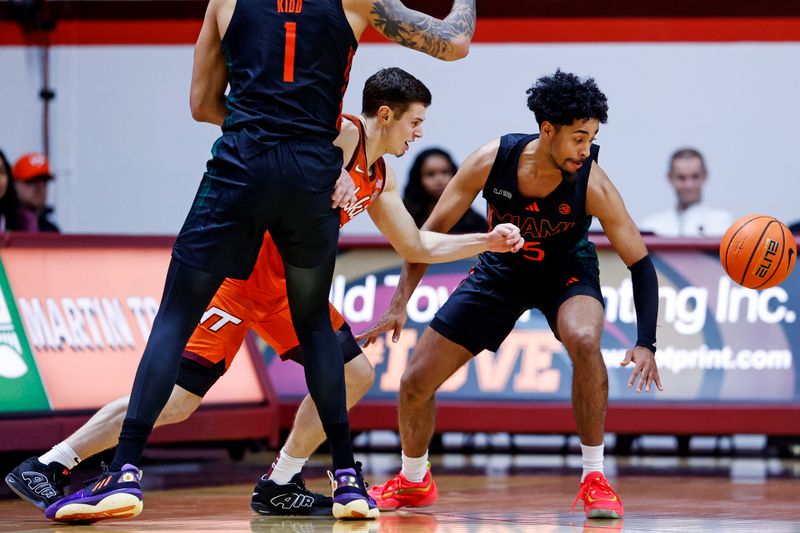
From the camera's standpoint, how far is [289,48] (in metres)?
4.64

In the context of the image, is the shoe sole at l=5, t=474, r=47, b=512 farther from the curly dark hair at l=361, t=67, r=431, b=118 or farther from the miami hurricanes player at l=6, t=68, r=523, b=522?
the curly dark hair at l=361, t=67, r=431, b=118

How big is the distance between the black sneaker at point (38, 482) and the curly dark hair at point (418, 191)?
14.0 feet

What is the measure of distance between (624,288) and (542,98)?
299 centimetres

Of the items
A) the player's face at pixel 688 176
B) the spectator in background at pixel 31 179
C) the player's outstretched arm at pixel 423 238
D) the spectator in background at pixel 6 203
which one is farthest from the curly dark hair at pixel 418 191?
the player's outstretched arm at pixel 423 238

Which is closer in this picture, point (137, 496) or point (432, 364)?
point (137, 496)

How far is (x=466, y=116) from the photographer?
464 inches

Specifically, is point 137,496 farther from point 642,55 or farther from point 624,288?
point 642,55

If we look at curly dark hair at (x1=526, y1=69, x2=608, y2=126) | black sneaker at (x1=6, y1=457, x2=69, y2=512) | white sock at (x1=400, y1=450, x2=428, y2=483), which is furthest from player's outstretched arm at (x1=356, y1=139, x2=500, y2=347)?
black sneaker at (x1=6, y1=457, x2=69, y2=512)

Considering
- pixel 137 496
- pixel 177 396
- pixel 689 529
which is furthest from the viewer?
pixel 177 396

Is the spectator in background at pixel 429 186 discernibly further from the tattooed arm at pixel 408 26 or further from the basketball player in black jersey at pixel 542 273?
the tattooed arm at pixel 408 26

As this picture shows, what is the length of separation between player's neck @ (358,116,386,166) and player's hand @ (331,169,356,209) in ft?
1.52

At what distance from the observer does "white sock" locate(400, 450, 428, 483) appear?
5.94 m

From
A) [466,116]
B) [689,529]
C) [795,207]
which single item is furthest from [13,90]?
[689,529]

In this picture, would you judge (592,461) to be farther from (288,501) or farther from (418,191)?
(418,191)
